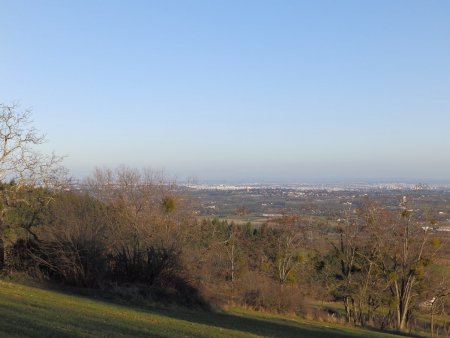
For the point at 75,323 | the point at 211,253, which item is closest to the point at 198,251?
the point at 211,253

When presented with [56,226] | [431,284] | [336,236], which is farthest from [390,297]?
[56,226]

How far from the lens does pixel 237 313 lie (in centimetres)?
2998

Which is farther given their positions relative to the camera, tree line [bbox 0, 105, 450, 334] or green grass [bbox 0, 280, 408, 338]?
tree line [bbox 0, 105, 450, 334]

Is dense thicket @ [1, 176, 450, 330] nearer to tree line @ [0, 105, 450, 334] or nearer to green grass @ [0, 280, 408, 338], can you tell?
tree line @ [0, 105, 450, 334]

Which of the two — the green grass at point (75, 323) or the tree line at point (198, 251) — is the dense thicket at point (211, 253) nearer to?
the tree line at point (198, 251)

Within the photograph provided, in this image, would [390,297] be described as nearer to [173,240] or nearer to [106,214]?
[173,240]

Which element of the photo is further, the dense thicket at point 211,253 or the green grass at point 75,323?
the dense thicket at point 211,253

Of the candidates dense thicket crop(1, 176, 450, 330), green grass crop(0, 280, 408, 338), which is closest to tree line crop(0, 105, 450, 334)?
dense thicket crop(1, 176, 450, 330)

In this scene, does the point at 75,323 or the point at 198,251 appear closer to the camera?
the point at 75,323

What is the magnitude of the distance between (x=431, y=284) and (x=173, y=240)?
20.8 meters

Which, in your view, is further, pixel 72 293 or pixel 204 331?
pixel 72 293

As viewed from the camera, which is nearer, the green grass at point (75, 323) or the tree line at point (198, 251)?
the green grass at point (75, 323)

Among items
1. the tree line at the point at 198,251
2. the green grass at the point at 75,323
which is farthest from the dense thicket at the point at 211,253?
the green grass at the point at 75,323

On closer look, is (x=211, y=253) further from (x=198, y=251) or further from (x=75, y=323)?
(x=75, y=323)
